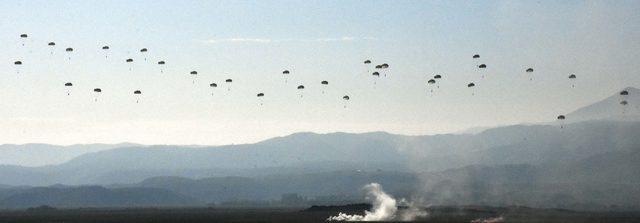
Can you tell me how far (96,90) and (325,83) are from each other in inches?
1577

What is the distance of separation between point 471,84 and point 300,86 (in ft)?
99.5

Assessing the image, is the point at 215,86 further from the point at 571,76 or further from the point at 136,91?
the point at 571,76

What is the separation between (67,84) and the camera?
493 feet

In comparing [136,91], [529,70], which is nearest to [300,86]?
[136,91]

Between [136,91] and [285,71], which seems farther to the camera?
[285,71]

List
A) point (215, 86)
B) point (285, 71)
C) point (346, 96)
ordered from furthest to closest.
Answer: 1. point (285, 71)
2. point (346, 96)
3. point (215, 86)

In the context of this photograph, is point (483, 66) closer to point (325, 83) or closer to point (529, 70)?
point (529, 70)

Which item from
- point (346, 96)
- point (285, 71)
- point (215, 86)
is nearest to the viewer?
point (215, 86)

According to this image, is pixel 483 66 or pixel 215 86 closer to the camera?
pixel 215 86

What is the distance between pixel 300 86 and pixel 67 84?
3811 cm

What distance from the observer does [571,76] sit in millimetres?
151125

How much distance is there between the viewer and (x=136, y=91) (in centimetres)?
15562

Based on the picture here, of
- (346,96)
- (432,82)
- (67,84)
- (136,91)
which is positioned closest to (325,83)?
(346,96)

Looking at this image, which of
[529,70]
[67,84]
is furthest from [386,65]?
[67,84]
